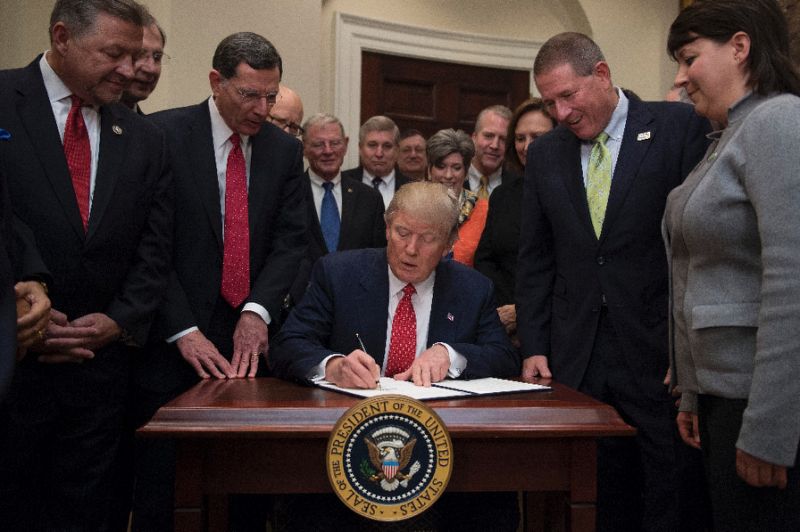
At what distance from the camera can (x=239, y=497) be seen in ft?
9.37

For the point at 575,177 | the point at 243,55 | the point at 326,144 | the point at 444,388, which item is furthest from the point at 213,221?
the point at 326,144

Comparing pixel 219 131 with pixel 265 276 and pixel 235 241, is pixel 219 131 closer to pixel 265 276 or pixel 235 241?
pixel 235 241

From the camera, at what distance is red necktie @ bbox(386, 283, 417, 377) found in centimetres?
256

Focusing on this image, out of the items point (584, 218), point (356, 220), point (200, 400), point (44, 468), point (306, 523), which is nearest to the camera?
point (200, 400)

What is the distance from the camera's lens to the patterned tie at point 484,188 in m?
4.52

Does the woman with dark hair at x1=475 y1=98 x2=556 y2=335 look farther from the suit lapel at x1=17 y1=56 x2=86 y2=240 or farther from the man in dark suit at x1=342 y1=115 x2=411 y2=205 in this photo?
the suit lapel at x1=17 y1=56 x2=86 y2=240

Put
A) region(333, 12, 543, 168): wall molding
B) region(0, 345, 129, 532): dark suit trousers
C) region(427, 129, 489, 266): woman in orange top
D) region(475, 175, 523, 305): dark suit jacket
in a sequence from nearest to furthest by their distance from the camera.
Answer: region(0, 345, 129, 532): dark suit trousers < region(475, 175, 523, 305): dark suit jacket < region(427, 129, 489, 266): woman in orange top < region(333, 12, 543, 168): wall molding

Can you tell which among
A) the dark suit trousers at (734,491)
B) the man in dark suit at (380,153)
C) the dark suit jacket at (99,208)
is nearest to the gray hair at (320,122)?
the man in dark suit at (380,153)

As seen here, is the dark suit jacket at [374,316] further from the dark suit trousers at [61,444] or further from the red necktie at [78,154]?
the red necktie at [78,154]

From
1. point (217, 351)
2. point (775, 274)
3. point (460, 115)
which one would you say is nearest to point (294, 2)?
point (460, 115)

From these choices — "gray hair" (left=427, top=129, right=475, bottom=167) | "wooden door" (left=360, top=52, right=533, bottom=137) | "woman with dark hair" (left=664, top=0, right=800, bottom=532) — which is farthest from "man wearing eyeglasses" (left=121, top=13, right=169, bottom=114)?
"wooden door" (left=360, top=52, right=533, bottom=137)

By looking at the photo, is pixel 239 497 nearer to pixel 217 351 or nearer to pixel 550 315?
pixel 217 351

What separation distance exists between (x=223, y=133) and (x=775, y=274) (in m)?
1.93

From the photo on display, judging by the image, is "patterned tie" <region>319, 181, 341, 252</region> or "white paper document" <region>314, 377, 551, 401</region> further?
"patterned tie" <region>319, 181, 341, 252</region>
